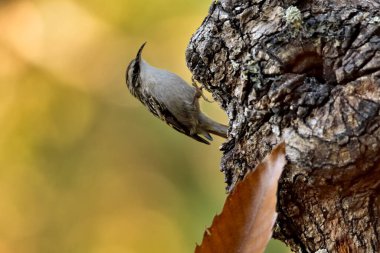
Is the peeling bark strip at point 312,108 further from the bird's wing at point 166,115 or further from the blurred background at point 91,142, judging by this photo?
the blurred background at point 91,142

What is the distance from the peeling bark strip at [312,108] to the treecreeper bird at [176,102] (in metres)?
2.07

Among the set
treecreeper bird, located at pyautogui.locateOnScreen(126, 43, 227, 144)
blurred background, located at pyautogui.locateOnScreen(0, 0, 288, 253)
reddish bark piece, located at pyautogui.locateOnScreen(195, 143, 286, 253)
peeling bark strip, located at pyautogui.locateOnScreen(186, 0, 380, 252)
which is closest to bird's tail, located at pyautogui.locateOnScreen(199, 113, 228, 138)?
treecreeper bird, located at pyautogui.locateOnScreen(126, 43, 227, 144)

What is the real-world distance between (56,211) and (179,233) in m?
0.98

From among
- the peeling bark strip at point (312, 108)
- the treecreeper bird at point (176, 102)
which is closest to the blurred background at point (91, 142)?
the treecreeper bird at point (176, 102)

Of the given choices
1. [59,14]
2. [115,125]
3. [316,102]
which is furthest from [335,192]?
[59,14]

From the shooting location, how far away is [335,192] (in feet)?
5.15

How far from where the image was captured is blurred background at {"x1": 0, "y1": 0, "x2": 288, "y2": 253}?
482 cm

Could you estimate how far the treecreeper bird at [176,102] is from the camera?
3.86m

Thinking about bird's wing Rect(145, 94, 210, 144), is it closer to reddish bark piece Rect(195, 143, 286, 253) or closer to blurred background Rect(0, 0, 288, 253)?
blurred background Rect(0, 0, 288, 253)

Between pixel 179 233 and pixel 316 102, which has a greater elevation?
pixel 179 233

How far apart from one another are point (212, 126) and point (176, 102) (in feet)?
0.80

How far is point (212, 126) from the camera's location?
12.6ft

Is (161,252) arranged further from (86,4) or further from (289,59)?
(289,59)

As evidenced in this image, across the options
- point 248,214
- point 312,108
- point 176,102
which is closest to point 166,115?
point 176,102
